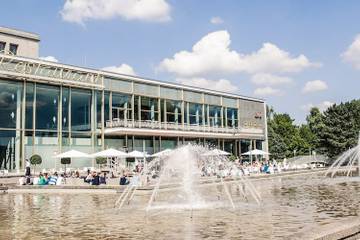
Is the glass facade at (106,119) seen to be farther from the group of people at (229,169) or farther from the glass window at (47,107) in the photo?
the group of people at (229,169)

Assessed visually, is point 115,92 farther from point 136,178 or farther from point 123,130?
point 136,178

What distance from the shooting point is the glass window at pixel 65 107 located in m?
43.7

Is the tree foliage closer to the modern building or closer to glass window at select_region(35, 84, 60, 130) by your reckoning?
the modern building

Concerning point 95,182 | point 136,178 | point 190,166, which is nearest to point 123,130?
point 95,182

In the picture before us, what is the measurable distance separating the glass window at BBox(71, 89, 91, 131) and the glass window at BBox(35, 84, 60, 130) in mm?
2062

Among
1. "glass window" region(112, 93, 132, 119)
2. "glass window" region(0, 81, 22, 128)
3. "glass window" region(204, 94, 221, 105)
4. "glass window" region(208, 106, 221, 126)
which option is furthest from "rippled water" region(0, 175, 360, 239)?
"glass window" region(208, 106, 221, 126)

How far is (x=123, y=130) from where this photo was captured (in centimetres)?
4747

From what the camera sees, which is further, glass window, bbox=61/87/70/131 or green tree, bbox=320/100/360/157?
green tree, bbox=320/100/360/157

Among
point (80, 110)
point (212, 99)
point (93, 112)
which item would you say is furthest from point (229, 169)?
point (212, 99)

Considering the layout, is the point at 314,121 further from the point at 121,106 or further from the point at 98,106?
A: the point at 98,106

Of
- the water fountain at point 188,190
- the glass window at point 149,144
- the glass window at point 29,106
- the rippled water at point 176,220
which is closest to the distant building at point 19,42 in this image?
the glass window at point 29,106

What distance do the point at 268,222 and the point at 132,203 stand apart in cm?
798

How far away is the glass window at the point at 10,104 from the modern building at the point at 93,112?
0.21ft

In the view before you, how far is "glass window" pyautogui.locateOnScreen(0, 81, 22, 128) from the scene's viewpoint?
38.6 metres
